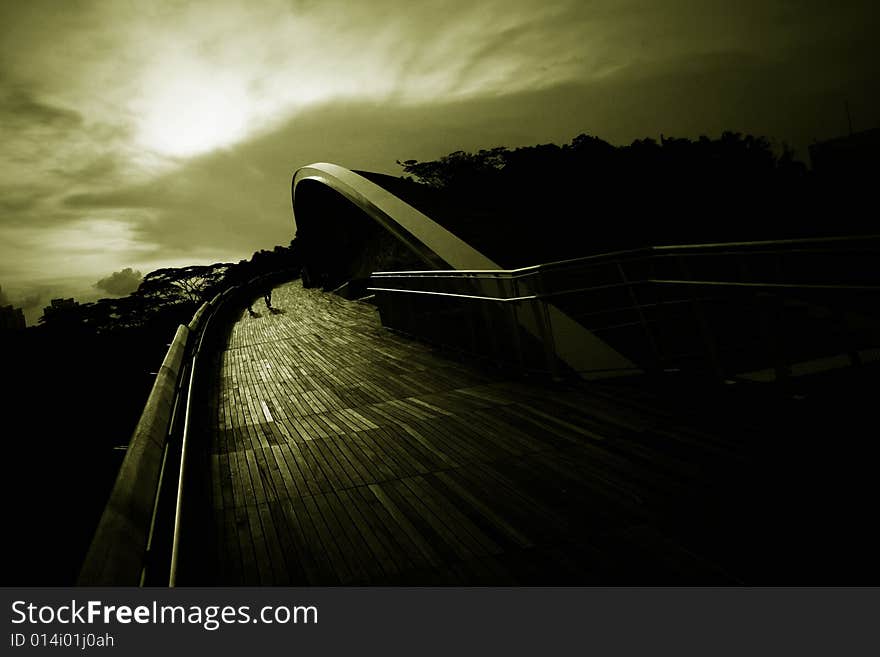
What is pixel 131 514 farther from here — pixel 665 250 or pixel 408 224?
pixel 408 224

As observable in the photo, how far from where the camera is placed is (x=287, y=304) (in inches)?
752

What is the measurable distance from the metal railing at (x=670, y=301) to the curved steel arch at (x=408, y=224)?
120 centimetres

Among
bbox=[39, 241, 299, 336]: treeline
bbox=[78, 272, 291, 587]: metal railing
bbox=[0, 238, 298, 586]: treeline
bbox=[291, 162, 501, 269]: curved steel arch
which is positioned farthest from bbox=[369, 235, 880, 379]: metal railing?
bbox=[39, 241, 299, 336]: treeline

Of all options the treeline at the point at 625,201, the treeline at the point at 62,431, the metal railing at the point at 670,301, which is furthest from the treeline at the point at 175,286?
the metal railing at the point at 670,301

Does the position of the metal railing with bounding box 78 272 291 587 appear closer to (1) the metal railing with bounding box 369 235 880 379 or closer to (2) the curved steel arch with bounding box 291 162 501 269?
(1) the metal railing with bounding box 369 235 880 379

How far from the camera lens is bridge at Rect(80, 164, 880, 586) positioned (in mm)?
2324

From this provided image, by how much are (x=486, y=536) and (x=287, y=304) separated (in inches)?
702

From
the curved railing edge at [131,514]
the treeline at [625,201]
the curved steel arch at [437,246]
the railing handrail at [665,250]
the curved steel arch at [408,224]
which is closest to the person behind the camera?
the curved railing edge at [131,514]

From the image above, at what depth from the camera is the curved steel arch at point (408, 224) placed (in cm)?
959

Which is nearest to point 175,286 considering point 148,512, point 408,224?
point 408,224

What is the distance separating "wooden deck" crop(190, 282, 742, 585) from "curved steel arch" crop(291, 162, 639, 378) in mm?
621

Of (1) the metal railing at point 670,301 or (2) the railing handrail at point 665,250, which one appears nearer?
(2) the railing handrail at point 665,250

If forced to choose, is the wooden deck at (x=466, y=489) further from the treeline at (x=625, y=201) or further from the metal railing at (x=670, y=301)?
the treeline at (x=625, y=201)
